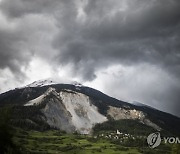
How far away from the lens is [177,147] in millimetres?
139750

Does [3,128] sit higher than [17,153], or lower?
higher

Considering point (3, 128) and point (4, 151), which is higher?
point (3, 128)

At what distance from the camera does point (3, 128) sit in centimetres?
12775

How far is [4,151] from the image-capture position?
115812 millimetres

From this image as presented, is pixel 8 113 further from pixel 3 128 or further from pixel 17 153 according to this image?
pixel 17 153

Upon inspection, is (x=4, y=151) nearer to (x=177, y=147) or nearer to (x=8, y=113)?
(x=8, y=113)

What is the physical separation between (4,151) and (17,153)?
6713 millimetres

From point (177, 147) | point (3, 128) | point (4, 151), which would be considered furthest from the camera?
point (177, 147)

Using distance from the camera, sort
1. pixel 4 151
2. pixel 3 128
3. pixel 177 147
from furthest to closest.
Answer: pixel 177 147 < pixel 3 128 < pixel 4 151

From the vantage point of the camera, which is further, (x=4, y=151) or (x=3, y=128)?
(x=3, y=128)

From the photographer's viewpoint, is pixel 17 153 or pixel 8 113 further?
pixel 8 113

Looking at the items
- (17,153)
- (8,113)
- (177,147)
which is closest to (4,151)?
(17,153)

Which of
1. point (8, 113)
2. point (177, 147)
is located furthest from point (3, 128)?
point (177, 147)

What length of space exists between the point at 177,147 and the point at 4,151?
71945 mm
